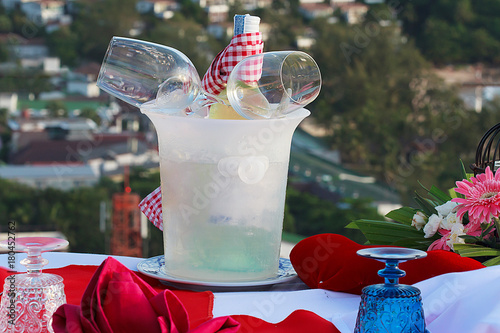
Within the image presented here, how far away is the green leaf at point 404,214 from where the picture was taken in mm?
689

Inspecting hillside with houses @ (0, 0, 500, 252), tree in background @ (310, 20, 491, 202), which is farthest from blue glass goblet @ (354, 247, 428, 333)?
tree in background @ (310, 20, 491, 202)

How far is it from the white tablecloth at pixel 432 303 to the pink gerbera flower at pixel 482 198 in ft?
0.42

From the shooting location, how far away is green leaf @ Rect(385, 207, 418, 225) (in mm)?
689

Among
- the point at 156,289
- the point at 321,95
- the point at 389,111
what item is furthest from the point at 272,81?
the point at 321,95

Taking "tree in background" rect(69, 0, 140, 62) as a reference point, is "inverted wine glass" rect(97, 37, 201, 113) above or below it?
below

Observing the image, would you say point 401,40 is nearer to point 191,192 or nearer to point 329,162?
point 329,162

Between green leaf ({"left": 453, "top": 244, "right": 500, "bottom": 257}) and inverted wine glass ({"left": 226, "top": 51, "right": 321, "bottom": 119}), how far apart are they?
0.20m

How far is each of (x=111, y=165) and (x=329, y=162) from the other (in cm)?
520

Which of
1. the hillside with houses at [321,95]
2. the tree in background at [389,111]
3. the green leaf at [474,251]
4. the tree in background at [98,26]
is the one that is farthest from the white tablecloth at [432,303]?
the tree in background at [98,26]

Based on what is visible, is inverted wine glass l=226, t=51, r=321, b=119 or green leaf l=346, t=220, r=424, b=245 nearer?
inverted wine glass l=226, t=51, r=321, b=119

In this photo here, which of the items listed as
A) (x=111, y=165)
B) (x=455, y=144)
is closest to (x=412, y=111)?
(x=455, y=144)

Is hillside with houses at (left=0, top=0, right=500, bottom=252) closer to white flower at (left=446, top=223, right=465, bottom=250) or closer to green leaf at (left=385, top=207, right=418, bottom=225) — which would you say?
green leaf at (left=385, top=207, right=418, bottom=225)

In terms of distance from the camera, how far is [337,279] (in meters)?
0.53

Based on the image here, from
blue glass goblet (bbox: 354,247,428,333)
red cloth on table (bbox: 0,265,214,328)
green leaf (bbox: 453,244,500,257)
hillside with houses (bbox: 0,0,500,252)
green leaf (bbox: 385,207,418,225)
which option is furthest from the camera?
hillside with houses (bbox: 0,0,500,252)
